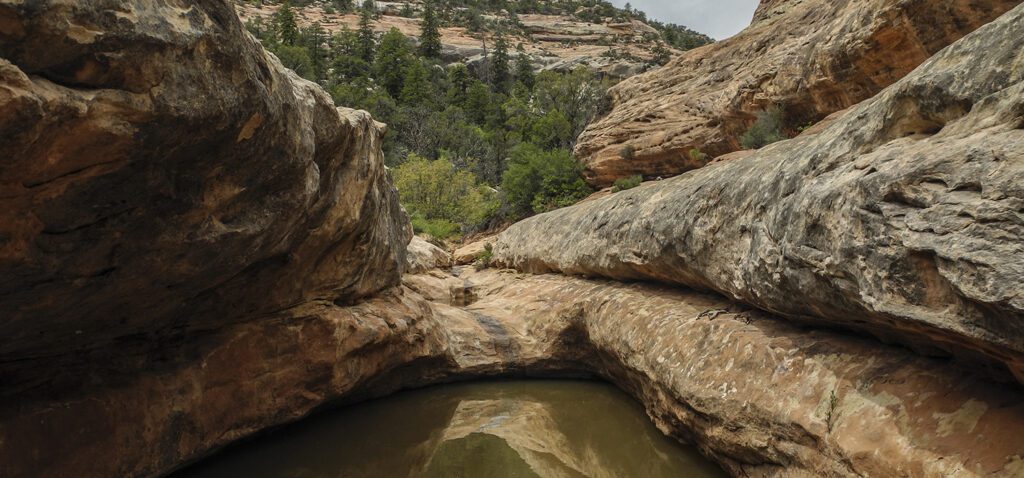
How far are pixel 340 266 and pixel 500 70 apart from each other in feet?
162

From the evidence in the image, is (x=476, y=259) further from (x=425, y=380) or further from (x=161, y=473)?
(x=161, y=473)

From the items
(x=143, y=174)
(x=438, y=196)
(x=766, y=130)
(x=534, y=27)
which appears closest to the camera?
(x=143, y=174)

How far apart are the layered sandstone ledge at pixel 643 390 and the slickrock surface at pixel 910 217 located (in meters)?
0.29

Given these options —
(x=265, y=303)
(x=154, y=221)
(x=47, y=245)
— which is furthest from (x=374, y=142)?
(x=47, y=245)

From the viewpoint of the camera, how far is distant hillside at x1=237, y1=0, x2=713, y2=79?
55.6 m

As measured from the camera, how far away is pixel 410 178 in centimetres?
2294

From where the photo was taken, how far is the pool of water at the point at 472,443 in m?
4.52

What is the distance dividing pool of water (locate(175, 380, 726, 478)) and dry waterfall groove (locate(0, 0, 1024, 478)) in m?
0.32

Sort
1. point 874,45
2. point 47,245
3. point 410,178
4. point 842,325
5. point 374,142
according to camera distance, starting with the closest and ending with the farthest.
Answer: point 47,245
point 842,325
point 374,142
point 874,45
point 410,178

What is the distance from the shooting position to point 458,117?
1508 inches

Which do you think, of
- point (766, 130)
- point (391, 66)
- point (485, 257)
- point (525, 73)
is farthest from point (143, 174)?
point (525, 73)

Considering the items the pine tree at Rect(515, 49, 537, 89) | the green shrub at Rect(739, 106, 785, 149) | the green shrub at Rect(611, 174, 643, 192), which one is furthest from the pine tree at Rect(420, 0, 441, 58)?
the green shrub at Rect(739, 106, 785, 149)

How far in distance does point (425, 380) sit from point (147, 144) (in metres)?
5.30

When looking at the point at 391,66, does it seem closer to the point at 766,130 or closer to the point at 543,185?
the point at 543,185
